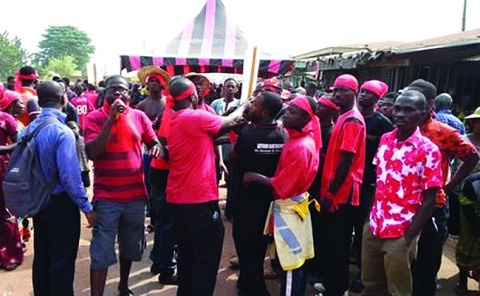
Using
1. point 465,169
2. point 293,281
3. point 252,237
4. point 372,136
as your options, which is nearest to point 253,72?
point 372,136

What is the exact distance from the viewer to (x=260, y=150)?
3.40 meters

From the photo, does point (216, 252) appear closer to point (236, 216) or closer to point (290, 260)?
point (236, 216)

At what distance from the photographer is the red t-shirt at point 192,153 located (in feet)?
10.7

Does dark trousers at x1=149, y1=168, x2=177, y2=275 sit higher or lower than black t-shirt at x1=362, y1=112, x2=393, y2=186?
lower

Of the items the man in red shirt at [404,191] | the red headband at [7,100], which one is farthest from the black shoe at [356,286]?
the red headband at [7,100]

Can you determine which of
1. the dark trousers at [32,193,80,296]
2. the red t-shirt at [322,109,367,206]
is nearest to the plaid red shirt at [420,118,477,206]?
the red t-shirt at [322,109,367,206]

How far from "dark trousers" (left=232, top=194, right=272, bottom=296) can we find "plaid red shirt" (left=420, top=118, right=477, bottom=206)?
136 centimetres

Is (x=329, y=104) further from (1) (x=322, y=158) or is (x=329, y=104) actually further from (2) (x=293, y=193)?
(2) (x=293, y=193)

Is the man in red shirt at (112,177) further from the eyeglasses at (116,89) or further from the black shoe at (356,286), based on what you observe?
the black shoe at (356,286)

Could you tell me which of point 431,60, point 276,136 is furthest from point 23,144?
point 431,60

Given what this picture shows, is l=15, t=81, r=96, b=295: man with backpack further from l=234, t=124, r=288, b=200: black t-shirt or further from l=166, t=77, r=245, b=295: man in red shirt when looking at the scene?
l=234, t=124, r=288, b=200: black t-shirt

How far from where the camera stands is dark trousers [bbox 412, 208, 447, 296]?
10.7 ft

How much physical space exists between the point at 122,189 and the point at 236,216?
0.93m

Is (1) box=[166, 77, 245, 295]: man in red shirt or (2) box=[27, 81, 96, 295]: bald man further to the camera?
(1) box=[166, 77, 245, 295]: man in red shirt
